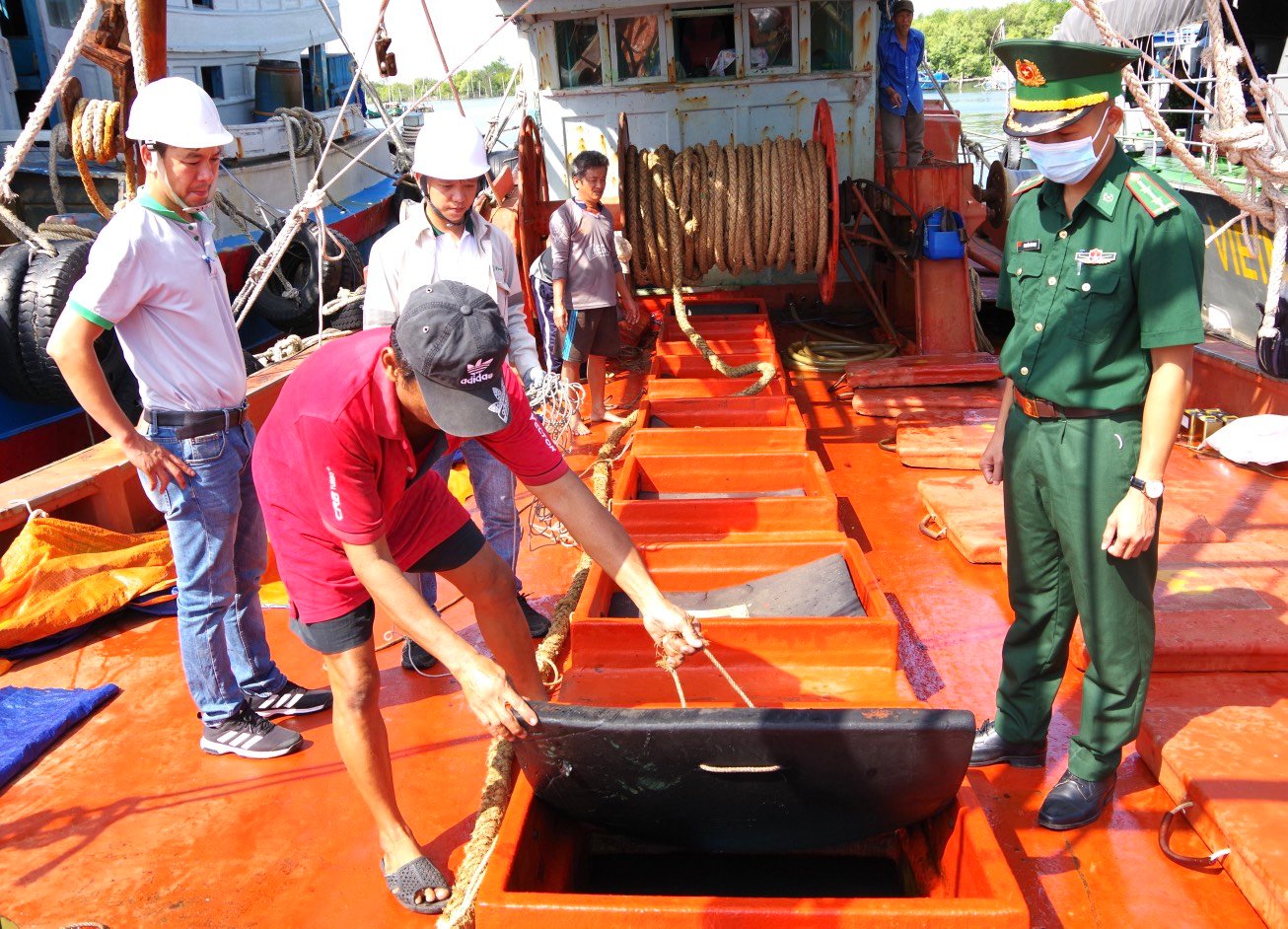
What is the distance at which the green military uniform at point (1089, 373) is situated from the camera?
94.0 inches

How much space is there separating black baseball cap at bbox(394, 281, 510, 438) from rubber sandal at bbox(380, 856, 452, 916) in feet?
3.79

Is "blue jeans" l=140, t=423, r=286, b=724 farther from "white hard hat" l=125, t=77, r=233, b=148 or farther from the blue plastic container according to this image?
the blue plastic container

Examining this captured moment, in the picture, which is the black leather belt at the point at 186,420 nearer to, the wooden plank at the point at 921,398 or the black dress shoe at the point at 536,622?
the black dress shoe at the point at 536,622

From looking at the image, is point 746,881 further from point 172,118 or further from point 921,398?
point 921,398

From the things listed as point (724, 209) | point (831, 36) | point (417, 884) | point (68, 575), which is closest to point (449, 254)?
point (68, 575)

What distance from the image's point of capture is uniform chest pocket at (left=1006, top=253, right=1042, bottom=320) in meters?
2.67

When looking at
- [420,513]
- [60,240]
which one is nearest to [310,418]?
[420,513]

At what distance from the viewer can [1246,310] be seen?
24.4 feet

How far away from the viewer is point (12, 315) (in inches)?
254

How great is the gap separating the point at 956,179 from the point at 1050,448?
4.95m

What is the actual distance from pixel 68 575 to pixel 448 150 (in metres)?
2.25

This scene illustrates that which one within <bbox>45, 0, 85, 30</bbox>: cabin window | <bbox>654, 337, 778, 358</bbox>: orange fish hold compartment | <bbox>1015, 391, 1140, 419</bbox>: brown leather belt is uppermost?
<bbox>45, 0, 85, 30</bbox>: cabin window

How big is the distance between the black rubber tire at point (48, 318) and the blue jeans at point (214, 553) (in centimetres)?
354

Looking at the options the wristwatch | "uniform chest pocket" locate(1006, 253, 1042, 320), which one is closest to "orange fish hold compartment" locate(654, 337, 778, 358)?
"uniform chest pocket" locate(1006, 253, 1042, 320)
